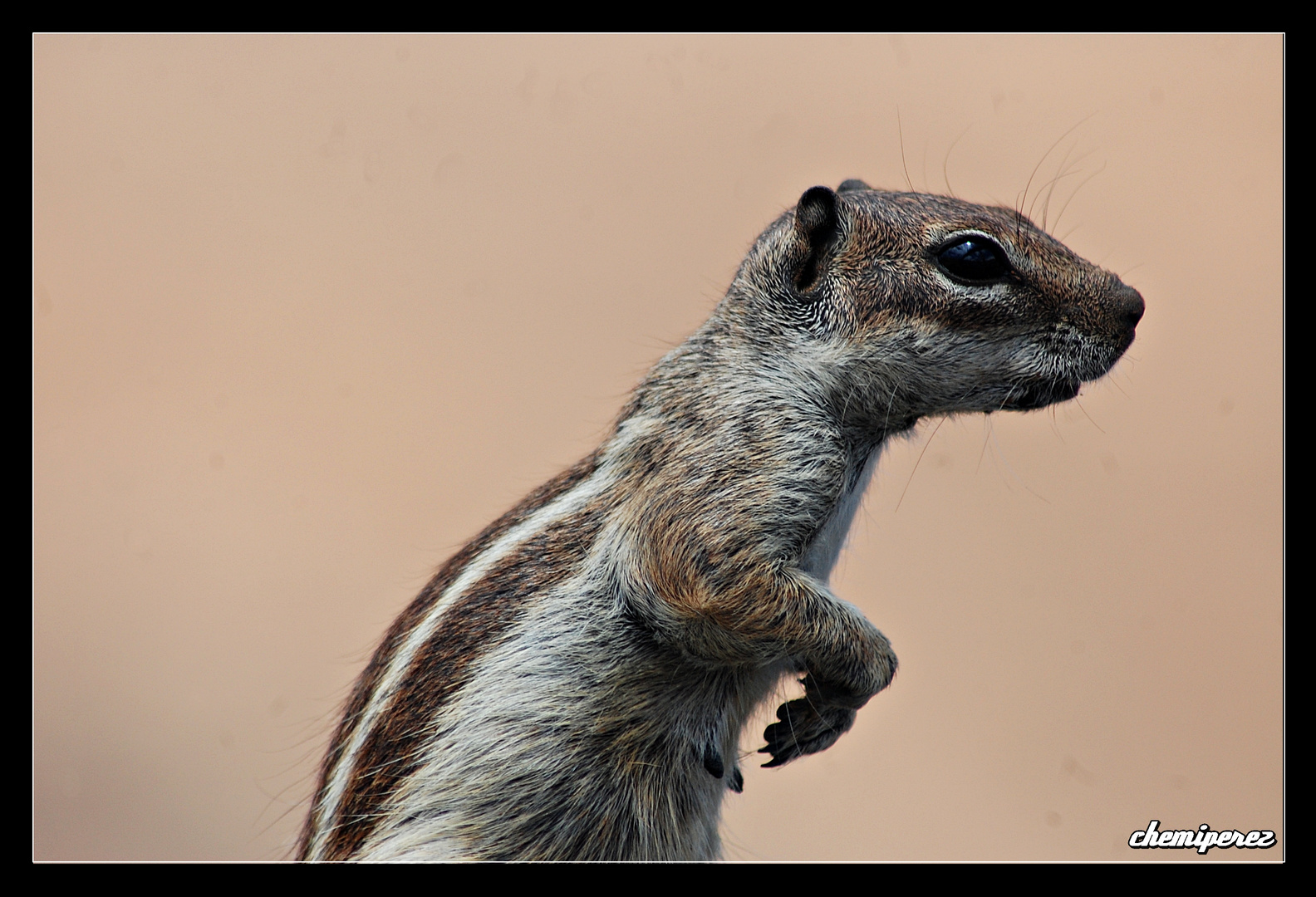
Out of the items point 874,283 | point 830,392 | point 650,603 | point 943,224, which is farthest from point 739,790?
point 943,224

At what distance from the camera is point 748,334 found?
253cm

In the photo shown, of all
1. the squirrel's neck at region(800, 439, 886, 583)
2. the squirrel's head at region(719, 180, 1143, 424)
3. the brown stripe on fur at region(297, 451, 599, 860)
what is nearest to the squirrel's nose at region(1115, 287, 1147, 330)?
the squirrel's head at region(719, 180, 1143, 424)

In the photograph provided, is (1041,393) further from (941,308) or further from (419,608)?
(419,608)

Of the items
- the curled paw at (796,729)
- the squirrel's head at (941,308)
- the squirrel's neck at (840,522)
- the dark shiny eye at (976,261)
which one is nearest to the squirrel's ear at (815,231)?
the squirrel's head at (941,308)

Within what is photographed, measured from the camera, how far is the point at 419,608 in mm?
2643

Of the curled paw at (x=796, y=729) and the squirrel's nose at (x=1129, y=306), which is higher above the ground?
the squirrel's nose at (x=1129, y=306)

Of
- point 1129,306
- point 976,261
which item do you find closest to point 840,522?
point 976,261

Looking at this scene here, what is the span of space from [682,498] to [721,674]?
1.50ft

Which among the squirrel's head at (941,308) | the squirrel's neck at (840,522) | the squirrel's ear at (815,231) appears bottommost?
the squirrel's neck at (840,522)

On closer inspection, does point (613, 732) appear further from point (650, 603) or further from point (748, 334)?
point (748, 334)

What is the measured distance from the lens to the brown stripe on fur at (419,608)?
261 cm

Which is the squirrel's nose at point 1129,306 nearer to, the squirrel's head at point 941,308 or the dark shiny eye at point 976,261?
the squirrel's head at point 941,308

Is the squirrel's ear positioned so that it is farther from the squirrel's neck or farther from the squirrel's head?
the squirrel's neck

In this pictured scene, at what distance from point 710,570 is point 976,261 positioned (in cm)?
90
